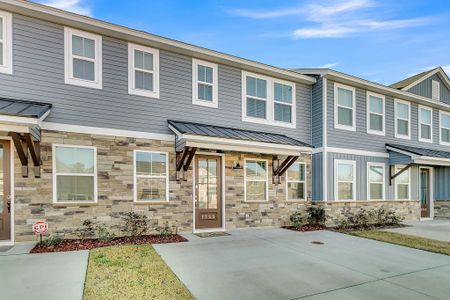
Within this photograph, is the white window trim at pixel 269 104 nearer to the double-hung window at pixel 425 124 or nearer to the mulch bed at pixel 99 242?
the mulch bed at pixel 99 242

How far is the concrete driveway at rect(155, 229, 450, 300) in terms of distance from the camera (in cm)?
426

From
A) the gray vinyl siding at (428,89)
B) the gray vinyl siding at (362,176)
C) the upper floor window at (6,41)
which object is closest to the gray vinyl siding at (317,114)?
the gray vinyl siding at (362,176)

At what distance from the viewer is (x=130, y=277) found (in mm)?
4645

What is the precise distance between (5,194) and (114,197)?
7.84 ft

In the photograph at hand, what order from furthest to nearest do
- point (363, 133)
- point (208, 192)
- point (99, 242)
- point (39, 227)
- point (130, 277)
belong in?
point (363, 133) → point (208, 192) → point (99, 242) → point (39, 227) → point (130, 277)

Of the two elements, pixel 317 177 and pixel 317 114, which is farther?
pixel 317 114

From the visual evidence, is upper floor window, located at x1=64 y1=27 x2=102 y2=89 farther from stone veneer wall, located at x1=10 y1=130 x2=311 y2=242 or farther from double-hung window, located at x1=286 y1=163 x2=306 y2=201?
double-hung window, located at x1=286 y1=163 x2=306 y2=201

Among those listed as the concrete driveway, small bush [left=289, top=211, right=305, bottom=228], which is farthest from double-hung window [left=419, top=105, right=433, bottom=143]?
the concrete driveway

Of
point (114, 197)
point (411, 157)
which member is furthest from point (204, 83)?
point (411, 157)

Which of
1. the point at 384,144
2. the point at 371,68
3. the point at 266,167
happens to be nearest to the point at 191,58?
the point at 266,167

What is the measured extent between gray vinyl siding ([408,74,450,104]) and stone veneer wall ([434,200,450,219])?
5146 millimetres

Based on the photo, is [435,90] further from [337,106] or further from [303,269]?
[303,269]

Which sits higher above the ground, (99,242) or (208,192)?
(208,192)

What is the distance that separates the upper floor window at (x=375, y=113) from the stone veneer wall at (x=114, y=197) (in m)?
5.62
